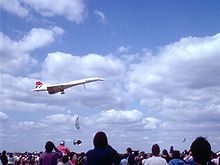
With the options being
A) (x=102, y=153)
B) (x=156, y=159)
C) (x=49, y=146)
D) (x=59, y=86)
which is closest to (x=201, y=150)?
(x=102, y=153)

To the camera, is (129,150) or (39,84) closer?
(129,150)

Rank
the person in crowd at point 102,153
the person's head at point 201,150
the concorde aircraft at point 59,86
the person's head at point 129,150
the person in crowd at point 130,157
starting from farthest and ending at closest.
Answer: the concorde aircraft at point 59,86 < the person's head at point 129,150 < the person in crowd at point 130,157 < the person in crowd at point 102,153 < the person's head at point 201,150

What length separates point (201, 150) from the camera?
4016 millimetres

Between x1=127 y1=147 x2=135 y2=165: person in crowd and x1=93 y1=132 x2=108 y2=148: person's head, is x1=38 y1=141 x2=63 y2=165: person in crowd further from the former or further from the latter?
x1=127 y1=147 x2=135 y2=165: person in crowd

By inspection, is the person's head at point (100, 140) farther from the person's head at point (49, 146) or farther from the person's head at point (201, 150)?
the person's head at point (201, 150)

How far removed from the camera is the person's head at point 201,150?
158 inches

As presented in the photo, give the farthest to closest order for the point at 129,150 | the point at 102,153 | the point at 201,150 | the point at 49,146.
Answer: the point at 129,150 < the point at 49,146 < the point at 102,153 < the point at 201,150

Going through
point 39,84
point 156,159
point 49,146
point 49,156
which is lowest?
point 156,159

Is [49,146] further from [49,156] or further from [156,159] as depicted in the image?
[156,159]

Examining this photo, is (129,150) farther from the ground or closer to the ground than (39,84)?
closer to the ground

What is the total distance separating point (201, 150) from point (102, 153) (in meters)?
2.72

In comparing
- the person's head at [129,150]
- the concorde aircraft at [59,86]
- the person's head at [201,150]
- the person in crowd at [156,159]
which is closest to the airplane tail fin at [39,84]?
the concorde aircraft at [59,86]

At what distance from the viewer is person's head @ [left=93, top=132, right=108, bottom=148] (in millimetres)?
6590

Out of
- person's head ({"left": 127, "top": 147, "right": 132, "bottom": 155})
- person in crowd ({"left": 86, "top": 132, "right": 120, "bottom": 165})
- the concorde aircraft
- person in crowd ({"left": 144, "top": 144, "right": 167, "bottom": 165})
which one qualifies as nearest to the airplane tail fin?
the concorde aircraft
